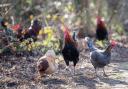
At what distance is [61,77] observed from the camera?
30.7ft

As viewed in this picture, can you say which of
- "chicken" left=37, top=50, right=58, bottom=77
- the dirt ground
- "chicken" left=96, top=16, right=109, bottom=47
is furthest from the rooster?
"chicken" left=37, top=50, right=58, bottom=77

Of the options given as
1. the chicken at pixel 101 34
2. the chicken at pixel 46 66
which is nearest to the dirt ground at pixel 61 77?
the chicken at pixel 46 66

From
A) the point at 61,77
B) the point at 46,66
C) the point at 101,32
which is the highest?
the point at 101,32

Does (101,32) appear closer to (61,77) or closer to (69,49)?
(69,49)

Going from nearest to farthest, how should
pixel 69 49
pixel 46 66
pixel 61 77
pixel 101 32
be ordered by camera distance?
pixel 46 66 < pixel 61 77 < pixel 69 49 < pixel 101 32

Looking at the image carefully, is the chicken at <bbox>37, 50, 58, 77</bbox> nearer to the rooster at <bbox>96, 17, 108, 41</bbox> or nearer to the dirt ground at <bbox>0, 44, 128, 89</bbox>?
the dirt ground at <bbox>0, 44, 128, 89</bbox>

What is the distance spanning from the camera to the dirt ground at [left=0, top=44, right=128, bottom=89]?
8.69 meters

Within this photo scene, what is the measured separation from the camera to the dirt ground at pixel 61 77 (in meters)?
8.69

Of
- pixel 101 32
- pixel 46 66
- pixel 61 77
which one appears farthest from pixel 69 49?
pixel 101 32

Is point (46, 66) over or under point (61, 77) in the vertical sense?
over

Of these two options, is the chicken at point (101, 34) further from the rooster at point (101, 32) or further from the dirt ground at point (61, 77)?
the dirt ground at point (61, 77)

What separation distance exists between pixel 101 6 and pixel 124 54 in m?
5.47

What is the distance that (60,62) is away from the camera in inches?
425

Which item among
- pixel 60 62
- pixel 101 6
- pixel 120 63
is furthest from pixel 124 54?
pixel 101 6
